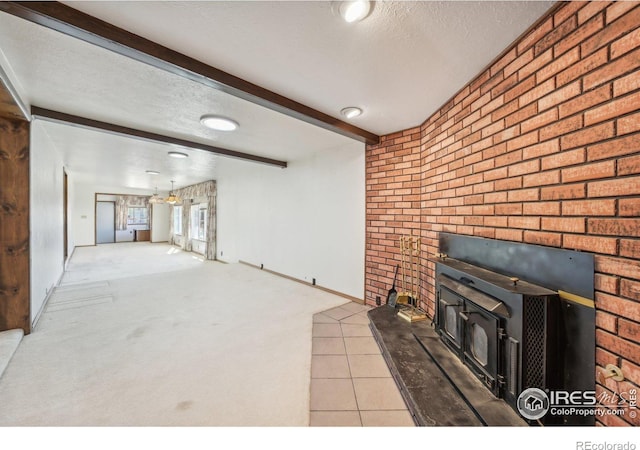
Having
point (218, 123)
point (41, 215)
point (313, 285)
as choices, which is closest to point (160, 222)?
point (41, 215)

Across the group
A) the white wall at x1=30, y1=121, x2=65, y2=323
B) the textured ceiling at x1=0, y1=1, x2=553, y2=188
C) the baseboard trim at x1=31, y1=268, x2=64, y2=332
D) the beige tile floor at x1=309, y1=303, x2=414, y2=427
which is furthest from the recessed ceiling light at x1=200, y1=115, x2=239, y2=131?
the baseboard trim at x1=31, y1=268, x2=64, y2=332

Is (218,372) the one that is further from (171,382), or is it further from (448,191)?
(448,191)

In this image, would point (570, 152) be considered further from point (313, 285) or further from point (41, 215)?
point (41, 215)

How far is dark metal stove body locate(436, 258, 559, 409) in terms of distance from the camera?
3.77ft

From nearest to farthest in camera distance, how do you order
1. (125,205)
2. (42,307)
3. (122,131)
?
(122,131) → (42,307) → (125,205)

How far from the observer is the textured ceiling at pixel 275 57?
1248mm

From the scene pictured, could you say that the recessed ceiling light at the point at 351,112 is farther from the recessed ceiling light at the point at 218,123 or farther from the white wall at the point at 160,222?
the white wall at the point at 160,222

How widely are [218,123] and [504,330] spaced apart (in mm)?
3043

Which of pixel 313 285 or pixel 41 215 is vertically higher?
pixel 41 215

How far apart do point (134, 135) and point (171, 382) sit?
276cm

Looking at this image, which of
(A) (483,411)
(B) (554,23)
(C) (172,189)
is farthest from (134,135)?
(C) (172,189)

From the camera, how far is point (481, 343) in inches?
58.2

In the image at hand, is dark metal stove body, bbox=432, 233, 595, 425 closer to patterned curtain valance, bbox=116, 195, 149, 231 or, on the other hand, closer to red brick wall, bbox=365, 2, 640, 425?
red brick wall, bbox=365, 2, 640, 425

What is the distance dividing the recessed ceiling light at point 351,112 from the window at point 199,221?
644 cm
